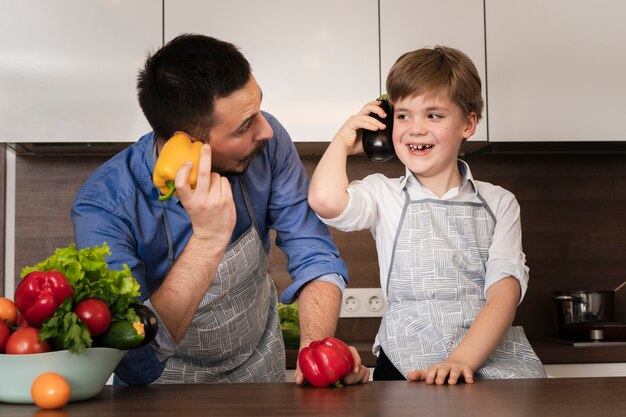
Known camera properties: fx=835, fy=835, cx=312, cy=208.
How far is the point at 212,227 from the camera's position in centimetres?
151

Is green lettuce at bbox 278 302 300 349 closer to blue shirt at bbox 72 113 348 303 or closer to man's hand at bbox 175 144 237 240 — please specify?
blue shirt at bbox 72 113 348 303

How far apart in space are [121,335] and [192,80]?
60 cm

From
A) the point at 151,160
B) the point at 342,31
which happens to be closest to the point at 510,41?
the point at 342,31

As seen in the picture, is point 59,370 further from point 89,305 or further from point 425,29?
point 425,29

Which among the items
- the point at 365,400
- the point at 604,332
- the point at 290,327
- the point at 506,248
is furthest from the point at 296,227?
the point at 604,332

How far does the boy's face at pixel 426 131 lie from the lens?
186 cm

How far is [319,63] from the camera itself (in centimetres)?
267

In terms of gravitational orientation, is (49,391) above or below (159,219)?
below

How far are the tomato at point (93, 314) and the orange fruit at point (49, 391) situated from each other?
8 centimetres

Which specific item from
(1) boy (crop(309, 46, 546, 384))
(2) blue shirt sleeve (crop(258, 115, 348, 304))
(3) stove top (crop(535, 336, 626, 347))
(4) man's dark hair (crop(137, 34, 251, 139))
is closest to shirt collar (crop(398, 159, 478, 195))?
(1) boy (crop(309, 46, 546, 384))

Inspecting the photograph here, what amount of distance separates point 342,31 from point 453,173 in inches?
36.0

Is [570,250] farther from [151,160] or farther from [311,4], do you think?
[151,160]

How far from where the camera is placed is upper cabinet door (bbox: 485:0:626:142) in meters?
2.70

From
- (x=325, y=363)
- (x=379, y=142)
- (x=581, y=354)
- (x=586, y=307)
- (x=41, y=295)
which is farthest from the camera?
(x=586, y=307)
